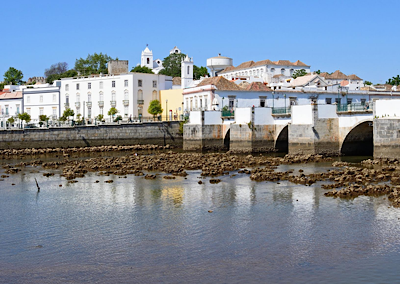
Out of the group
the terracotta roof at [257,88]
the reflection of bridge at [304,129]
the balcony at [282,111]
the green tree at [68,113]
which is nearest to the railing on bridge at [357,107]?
the reflection of bridge at [304,129]

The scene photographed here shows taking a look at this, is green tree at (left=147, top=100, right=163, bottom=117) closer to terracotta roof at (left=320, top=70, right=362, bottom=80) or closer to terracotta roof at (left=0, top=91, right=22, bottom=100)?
terracotta roof at (left=0, top=91, right=22, bottom=100)

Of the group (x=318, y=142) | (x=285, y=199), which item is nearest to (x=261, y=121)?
(x=318, y=142)

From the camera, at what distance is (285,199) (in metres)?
22.0

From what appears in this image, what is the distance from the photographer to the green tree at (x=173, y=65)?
368 feet

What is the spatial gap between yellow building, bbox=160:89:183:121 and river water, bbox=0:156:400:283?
136ft

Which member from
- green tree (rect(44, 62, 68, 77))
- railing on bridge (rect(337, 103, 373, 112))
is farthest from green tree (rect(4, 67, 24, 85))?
railing on bridge (rect(337, 103, 373, 112))

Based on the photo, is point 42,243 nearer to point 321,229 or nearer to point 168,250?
point 168,250

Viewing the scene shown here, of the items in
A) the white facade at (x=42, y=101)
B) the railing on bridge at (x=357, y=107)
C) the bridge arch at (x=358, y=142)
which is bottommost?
the bridge arch at (x=358, y=142)

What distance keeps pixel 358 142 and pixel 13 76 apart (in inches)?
3589

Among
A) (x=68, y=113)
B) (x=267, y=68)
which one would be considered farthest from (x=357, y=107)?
(x=267, y=68)

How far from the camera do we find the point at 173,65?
4473 inches

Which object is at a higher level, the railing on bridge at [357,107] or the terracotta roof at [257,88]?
the terracotta roof at [257,88]

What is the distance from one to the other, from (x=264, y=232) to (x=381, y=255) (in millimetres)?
3920

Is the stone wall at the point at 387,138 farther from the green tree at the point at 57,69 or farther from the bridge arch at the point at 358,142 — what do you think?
the green tree at the point at 57,69
